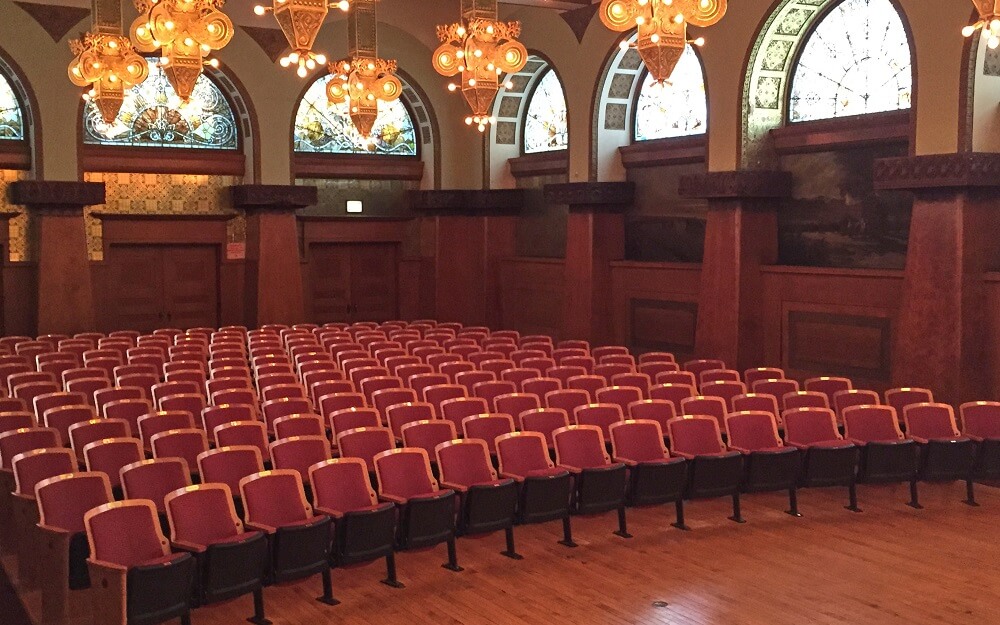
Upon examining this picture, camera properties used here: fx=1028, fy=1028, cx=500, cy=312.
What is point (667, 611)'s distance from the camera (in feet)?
21.9

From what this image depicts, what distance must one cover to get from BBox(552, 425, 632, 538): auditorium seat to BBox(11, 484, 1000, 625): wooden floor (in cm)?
27

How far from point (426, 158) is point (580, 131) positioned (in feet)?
15.4

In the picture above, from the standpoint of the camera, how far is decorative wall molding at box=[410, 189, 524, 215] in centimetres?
2123

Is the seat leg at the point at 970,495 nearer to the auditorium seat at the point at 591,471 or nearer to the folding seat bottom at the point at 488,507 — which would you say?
the auditorium seat at the point at 591,471

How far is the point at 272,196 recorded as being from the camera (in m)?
19.8

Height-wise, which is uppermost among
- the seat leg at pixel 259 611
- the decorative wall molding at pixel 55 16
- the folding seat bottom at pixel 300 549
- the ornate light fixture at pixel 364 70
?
the decorative wall molding at pixel 55 16

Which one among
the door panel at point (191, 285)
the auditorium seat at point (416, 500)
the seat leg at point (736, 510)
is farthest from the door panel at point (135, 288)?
the seat leg at point (736, 510)

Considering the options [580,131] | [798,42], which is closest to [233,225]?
[580,131]

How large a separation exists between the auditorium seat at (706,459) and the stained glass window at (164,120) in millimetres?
13109

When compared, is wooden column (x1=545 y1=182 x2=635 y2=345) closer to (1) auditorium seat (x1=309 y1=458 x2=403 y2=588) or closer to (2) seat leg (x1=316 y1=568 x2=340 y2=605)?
(1) auditorium seat (x1=309 y1=458 x2=403 y2=588)

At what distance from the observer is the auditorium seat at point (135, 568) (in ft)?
18.8

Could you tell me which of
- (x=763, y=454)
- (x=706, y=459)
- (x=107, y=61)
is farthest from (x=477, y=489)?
(x=107, y=61)

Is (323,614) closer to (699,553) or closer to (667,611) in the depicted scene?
(667,611)

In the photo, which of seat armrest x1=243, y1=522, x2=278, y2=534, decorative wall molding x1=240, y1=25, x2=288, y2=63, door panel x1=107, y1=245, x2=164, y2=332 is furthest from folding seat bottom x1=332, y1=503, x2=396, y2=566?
decorative wall molding x1=240, y1=25, x2=288, y2=63
